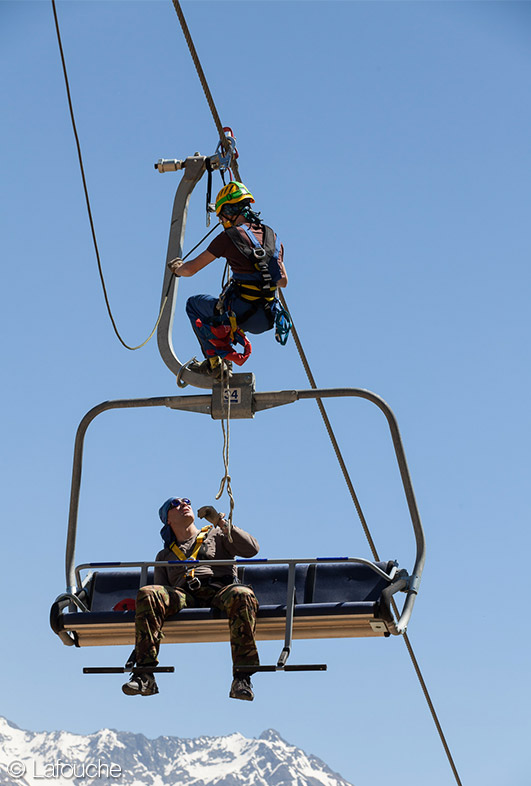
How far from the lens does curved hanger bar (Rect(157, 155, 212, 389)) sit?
27.2 ft

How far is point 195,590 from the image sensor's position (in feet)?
25.3

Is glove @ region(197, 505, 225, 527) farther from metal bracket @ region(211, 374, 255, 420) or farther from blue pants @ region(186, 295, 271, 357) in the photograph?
blue pants @ region(186, 295, 271, 357)

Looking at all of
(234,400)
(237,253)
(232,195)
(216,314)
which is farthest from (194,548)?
(232,195)

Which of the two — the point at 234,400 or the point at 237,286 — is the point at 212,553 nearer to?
the point at 234,400

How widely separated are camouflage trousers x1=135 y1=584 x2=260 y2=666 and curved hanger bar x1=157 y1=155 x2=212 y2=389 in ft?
4.42

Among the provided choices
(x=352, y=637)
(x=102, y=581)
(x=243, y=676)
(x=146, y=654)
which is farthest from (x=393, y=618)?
(x=102, y=581)

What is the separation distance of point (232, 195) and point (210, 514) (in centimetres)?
190

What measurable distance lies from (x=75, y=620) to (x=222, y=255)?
2281 mm

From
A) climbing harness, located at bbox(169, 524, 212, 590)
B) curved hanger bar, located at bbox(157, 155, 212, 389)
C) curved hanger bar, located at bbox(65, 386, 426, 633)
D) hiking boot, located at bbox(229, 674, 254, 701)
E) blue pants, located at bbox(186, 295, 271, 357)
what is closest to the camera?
hiking boot, located at bbox(229, 674, 254, 701)

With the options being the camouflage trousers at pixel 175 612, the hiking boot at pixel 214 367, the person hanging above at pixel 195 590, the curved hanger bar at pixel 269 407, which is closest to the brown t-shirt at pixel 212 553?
the person hanging above at pixel 195 590

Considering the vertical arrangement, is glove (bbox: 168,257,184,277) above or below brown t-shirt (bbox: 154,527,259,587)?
above

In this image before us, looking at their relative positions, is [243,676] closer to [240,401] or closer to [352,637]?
[352,637]

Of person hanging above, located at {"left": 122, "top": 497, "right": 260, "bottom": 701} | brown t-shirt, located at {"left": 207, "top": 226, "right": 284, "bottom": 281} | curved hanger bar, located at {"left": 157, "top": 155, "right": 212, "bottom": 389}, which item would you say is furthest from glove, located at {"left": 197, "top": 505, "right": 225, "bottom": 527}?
brown t-shirt, located at {"left": 207, "top": 226, "right": 284, "bottom": 281}

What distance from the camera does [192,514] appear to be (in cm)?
802
